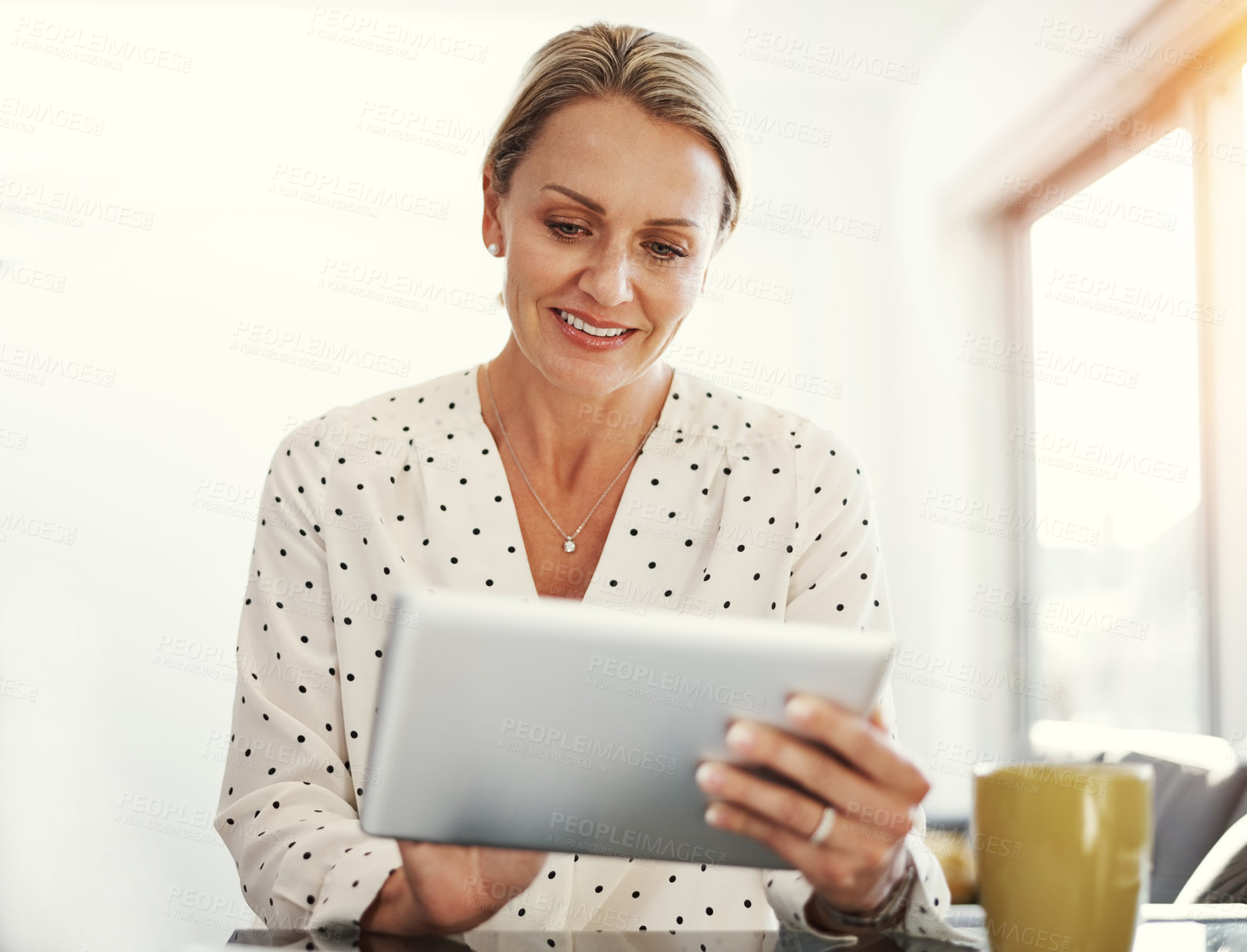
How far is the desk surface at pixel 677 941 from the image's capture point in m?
0.77

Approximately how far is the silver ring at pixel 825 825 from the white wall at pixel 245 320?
3316 millimetres

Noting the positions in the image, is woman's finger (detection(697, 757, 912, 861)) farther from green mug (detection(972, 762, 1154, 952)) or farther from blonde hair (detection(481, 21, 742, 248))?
blonde hair (detection(481, 21, 742, 248))

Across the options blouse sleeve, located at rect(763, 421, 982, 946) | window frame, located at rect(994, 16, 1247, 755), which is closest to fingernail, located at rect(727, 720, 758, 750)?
blouse sleeve, located at rect(763, 421, 982, 946)

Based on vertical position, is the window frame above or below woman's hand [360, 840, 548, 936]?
above

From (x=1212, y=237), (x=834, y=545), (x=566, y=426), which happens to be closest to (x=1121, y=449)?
(x=1212, y=237)

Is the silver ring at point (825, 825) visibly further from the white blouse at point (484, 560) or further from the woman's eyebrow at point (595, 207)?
the woman's eyebrow at point (595, 207)

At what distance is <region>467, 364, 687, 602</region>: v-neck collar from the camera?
4.32 feet

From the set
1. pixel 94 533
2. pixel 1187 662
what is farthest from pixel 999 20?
pixel 94 533

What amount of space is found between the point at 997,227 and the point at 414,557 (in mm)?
3635

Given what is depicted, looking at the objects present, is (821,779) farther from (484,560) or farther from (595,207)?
(595,207)

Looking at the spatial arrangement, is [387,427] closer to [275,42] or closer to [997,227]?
[275,42]

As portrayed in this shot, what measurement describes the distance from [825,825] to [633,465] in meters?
0.73

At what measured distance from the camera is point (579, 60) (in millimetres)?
1347

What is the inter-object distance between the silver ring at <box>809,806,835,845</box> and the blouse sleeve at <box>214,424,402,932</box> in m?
0.36
